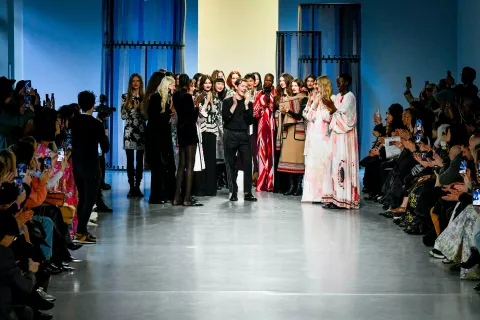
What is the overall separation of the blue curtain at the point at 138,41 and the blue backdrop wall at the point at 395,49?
2.50 metres

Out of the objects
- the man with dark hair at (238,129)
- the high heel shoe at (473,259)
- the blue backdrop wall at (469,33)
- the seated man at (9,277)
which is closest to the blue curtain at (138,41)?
the man with dark hair at (238,129)

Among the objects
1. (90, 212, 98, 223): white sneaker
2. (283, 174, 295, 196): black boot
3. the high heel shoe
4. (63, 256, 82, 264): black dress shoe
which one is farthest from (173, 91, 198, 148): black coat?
the high heel shoe

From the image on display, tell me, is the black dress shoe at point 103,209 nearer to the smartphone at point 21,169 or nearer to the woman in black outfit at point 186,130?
the woman in black outfit at point 186,130

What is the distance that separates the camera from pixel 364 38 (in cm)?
1545

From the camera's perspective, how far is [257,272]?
6445 millimetres

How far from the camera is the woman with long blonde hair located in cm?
1080

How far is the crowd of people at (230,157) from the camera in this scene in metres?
5.59

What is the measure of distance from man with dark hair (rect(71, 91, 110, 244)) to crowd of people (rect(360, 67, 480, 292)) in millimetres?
2601

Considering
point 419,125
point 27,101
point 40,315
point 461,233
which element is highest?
point 27,101

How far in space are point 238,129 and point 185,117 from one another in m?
0.88

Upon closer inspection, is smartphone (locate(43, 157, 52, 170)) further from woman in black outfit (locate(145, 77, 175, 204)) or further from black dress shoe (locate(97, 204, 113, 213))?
woman in black outfit (locate(145, 77, 175, 204))

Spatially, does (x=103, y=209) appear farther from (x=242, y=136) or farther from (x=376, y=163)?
(x=376, y=163)

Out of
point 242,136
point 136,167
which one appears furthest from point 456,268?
point 136,167

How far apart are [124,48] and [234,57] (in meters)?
2.72
